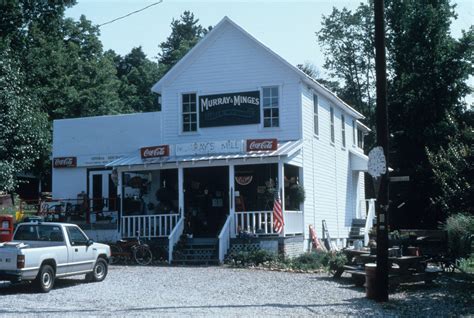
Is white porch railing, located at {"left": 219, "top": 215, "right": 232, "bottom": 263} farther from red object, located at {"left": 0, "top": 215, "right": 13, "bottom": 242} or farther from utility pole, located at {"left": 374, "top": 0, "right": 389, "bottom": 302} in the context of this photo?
utility pole, located at {"left": 374, "top": 0, "right": 389, "bottom": 302}

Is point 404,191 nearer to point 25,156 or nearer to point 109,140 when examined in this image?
point 109,140

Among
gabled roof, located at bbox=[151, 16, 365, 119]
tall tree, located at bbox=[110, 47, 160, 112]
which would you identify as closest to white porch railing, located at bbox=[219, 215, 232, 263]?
gabled roof, located at bbox=[151, 16, 365, 119]

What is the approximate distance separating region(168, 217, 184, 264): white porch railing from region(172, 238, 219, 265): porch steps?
21 cm

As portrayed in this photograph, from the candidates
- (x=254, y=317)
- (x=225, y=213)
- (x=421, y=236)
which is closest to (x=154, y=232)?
(x=225, y=213)

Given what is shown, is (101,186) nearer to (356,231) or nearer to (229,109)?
(229,109)

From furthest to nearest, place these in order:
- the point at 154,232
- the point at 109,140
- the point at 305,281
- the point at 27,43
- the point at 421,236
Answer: the point at 27,43
the point at 109,140
the point at 154,232
the point at 421,236
the point at 305,281

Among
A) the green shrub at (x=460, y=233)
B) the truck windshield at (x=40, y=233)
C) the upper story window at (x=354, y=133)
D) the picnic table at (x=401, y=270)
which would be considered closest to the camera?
the picnic table at (x=401, y=270)

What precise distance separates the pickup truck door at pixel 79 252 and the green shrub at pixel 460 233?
40.2 ft

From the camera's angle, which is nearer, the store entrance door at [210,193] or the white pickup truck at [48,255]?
the white pickup truck at [48,255]

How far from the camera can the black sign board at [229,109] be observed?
25359 mm

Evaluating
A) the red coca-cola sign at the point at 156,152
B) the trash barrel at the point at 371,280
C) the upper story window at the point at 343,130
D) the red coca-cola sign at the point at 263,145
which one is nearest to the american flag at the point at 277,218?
the red coca-cola sign at the point at 263,145

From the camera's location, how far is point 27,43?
46.4m

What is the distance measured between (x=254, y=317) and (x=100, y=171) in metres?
20.1

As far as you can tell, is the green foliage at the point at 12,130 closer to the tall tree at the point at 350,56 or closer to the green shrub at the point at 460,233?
the green shrub at the point at 460,233
